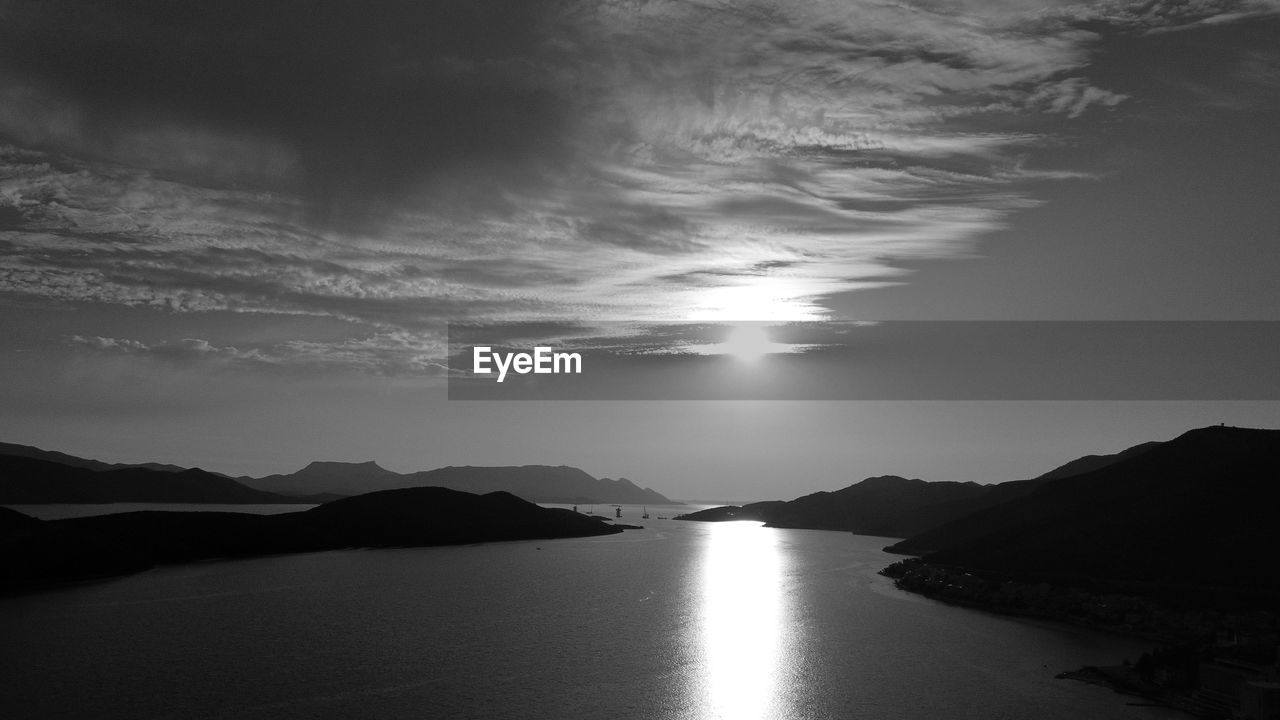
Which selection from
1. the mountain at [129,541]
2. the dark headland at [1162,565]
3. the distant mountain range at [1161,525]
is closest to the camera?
the dark headland at [1162,565]

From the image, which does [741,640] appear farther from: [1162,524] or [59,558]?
[59,558]

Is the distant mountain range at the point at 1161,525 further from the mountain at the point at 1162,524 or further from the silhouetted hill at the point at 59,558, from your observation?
the silhouetted hill at the point at 59,558

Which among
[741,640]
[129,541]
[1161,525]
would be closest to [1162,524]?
[1161,525]

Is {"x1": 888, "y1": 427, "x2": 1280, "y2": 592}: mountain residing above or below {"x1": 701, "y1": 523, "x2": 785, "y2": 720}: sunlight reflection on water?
above

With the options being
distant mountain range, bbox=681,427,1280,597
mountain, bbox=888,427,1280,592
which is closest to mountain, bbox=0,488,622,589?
distant mountain range, bbox=681,427,1280,597

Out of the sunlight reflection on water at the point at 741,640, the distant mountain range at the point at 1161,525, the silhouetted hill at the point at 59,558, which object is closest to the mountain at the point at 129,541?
the silhouetted hill at the point at 59,558

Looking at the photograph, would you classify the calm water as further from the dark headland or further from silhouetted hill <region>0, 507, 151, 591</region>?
silhouetted hill <region>0, 507, 151, 591</region>
